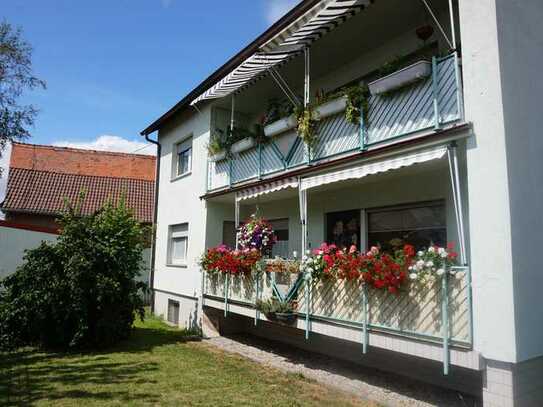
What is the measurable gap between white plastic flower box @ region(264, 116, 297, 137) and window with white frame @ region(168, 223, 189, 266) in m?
5.94

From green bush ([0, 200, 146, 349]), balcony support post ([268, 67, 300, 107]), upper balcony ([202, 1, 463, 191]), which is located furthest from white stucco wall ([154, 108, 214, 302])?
balcony support post ([268, 67, 300, 107])

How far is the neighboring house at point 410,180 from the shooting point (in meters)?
5.62

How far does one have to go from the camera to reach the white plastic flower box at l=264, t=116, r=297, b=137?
9.77m

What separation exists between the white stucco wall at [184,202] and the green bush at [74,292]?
2573mm

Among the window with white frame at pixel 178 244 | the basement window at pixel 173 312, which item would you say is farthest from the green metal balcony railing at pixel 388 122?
the basement window at pixel 173 312

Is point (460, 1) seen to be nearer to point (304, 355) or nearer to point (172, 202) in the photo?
point (304, 355)

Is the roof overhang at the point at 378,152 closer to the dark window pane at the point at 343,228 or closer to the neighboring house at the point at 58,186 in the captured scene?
the dark window pane at the point at 343,228

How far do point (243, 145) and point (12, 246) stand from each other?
31.8 feet

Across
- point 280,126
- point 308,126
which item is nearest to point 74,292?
point 280,126

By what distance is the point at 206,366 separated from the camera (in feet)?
29.3

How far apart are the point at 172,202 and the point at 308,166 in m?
8.33

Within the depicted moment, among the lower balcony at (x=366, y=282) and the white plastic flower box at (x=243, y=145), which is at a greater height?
the white plastic flower box at (x=243, y=145)

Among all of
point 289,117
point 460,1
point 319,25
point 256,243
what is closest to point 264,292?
point 256,243

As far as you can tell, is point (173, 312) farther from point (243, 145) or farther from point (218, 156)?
point (243, 145)
